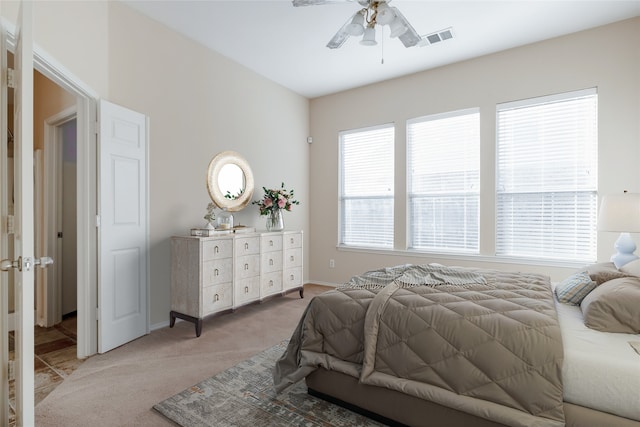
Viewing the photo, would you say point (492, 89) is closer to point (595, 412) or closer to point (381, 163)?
point (381, 163)

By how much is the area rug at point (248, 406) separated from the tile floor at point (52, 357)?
0.91m

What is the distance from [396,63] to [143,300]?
4.00 m

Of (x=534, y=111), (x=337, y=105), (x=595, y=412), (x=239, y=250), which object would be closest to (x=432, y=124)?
(x=534, y=111)

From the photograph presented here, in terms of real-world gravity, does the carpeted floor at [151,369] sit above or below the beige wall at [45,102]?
below

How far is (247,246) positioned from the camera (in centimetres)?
370

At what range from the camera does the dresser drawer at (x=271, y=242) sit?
3.94m

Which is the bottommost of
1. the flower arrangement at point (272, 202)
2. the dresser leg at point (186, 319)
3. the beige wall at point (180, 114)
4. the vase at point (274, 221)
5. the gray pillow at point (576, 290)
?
the dresser leg at point (186, 319)

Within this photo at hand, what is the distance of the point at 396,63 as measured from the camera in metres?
4.22

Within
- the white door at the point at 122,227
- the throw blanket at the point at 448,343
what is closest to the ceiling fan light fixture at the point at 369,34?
the throw blanket at the point at 448,343

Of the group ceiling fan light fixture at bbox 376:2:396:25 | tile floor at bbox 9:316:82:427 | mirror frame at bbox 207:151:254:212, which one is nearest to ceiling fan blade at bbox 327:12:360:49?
ceiling fan light fixture at bbox 376:2:396:25

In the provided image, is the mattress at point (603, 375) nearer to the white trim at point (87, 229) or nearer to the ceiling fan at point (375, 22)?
the ceiling fan at point (375, 22)

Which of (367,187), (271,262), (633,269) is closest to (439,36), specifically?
(367,187)

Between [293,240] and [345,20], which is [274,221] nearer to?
[293,240]

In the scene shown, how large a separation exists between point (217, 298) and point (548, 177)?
12.7 feet
